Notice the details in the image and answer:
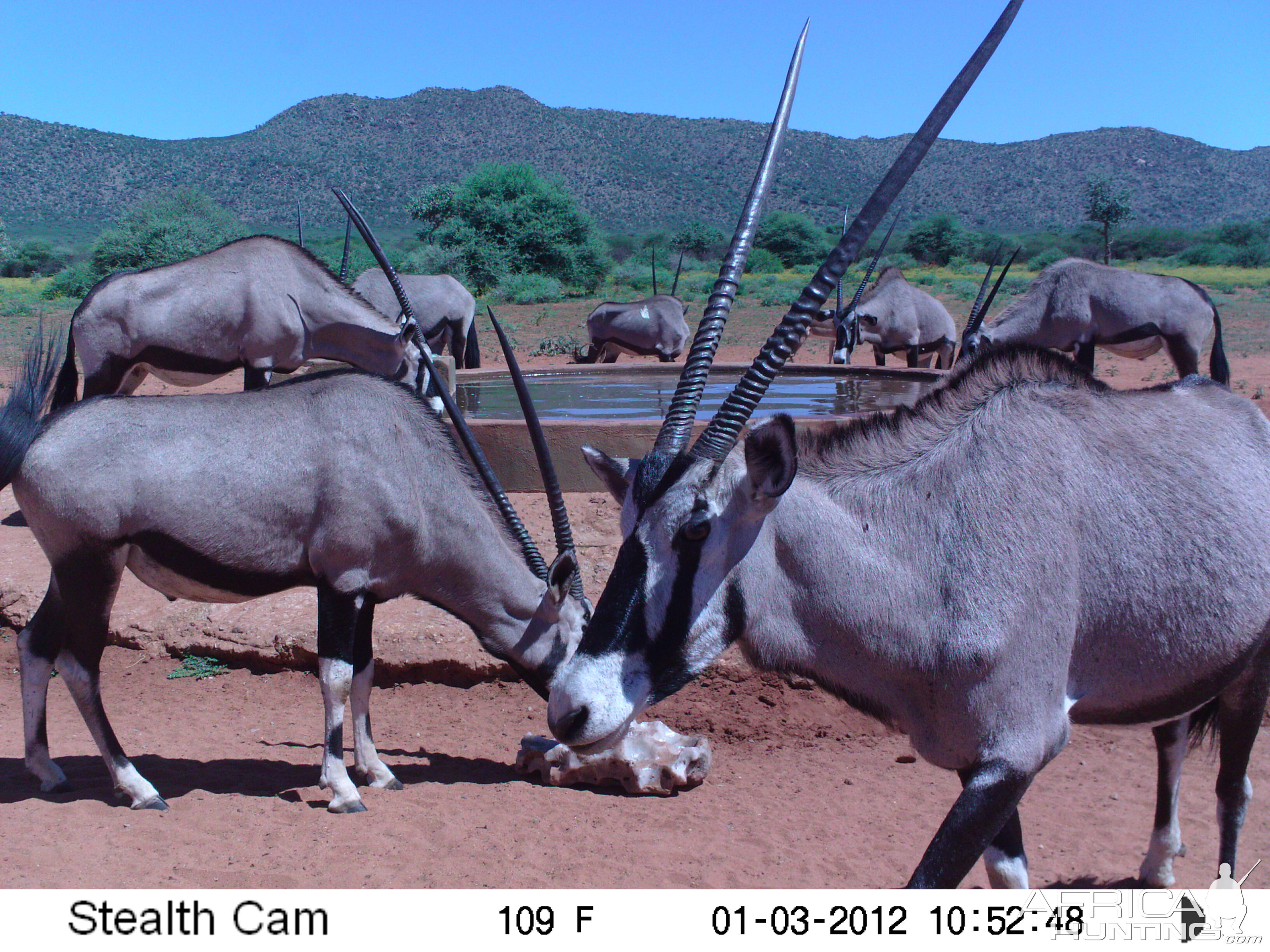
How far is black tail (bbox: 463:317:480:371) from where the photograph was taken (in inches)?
637

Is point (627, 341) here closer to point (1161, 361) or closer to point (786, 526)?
point (1161, 361)

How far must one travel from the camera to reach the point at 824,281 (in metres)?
2.36

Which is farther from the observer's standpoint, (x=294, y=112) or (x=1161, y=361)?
(x=294, y=112)

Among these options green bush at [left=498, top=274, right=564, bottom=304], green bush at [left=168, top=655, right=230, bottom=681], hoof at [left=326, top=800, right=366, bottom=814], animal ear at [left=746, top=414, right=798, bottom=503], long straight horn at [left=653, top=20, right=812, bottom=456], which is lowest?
green bush at [left=168, top=655, right=230, bottom=681]

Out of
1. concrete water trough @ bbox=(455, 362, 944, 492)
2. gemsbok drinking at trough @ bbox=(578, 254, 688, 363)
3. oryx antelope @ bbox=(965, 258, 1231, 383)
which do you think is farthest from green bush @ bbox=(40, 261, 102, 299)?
oryx antelope @ bbox=(965, 258, 1231, 383)

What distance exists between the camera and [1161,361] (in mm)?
18844

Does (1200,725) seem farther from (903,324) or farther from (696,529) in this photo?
(903,324)

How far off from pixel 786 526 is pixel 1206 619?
1097mm

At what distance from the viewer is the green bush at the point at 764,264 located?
172ft

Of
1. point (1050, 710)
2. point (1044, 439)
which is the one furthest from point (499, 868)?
point (1044, 439)

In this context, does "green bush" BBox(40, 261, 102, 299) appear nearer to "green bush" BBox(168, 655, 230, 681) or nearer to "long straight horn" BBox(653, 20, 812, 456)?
"green bush" BBox(168, 655, 230, 681)

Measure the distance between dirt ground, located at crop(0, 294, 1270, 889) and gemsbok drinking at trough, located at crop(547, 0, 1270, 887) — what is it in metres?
1.56

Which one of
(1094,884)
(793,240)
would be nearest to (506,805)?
(1094,884)

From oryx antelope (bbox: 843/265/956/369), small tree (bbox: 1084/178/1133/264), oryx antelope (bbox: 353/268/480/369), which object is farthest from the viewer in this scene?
small tree (bbox: 1084/178/1133/264)
